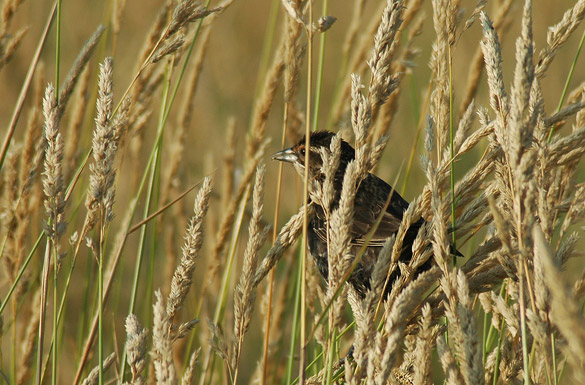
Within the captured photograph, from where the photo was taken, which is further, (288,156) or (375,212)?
(375,212)

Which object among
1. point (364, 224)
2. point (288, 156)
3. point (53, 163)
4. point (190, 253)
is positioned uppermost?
point (288, 156)

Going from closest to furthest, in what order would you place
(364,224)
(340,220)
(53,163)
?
(340,220) < (53,163) < (364,224)

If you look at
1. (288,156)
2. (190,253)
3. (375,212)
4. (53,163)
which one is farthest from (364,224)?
(53,163)

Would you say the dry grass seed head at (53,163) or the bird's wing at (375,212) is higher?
the bird's wing at (375,212)

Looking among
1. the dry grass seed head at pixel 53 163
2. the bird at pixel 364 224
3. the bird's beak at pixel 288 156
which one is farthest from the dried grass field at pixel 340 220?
the bird's beak at pixel 288 156

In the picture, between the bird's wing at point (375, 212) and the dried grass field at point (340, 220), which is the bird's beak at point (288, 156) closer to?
the dried grass field at point (340, 220)

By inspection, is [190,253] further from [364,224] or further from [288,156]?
[364,224]

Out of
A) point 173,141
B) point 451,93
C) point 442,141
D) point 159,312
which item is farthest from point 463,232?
point 173,141

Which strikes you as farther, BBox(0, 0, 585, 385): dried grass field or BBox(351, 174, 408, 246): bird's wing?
BBox(351, 174, 408, 246): bird's wing

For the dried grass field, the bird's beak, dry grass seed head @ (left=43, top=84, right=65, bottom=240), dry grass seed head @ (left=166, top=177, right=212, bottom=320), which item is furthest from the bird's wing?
dry grass seed head @ (left=43, top=84, right=65, bottom=240)

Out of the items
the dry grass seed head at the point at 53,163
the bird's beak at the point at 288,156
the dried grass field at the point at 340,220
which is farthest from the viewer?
the bird's beak at the point at 288,156

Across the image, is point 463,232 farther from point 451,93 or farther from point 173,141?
point 173,141

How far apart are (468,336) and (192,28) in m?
2.05

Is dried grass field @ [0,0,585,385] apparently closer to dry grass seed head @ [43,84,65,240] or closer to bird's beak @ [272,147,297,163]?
dry grass seed head @ [43,84,65,240]
